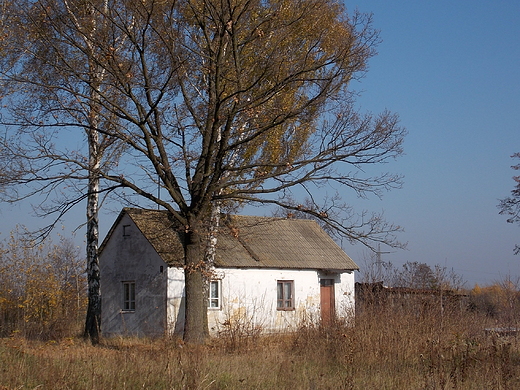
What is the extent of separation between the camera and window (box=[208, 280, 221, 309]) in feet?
84.0

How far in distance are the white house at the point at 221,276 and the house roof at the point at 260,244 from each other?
0.05 m

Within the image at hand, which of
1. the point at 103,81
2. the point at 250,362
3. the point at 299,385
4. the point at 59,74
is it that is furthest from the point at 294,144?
the point at 299,385

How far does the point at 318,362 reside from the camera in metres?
12.6

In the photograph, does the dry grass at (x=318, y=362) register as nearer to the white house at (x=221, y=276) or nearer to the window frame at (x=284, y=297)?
the white house at (x=221, y=276)

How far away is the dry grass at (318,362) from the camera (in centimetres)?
949

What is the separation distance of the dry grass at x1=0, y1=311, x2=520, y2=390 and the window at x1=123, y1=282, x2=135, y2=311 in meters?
10.2

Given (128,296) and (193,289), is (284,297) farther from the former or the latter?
(193,289)

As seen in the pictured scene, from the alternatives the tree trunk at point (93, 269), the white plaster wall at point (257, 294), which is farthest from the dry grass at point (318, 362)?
the white plaster wall at point (257, 294)

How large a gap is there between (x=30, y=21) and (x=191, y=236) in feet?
23.5

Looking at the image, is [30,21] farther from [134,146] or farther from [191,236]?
[191,236]

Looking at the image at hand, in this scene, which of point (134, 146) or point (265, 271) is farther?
point (265, 271)

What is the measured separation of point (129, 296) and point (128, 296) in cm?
11

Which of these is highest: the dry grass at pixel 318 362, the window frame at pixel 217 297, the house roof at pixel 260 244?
the house roof at pixel 260 244

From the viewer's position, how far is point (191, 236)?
1714 cm
